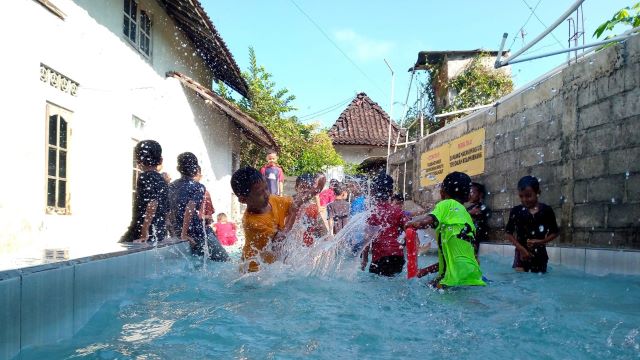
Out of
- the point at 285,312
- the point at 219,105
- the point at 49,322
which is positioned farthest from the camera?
the point at 219,105

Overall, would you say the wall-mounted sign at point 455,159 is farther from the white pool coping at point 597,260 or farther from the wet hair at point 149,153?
the wet hair at point 149,153

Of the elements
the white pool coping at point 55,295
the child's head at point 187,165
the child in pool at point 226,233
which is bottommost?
the child in pool at point 226,233

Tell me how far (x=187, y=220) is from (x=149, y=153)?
0.91 metres

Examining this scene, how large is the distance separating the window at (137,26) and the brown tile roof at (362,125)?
18760 millimetres

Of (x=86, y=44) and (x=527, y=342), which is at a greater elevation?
(x=86, y=44)

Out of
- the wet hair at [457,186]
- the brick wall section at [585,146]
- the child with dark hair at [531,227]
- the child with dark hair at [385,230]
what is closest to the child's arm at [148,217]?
the child with dark hair at [385,230]

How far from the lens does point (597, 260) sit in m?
6.57

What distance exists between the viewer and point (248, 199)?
452 centimetres

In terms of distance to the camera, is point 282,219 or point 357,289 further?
point 357,289

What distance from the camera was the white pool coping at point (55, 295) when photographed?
254 cm

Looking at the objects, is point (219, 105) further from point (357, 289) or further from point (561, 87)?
point (357, 289)

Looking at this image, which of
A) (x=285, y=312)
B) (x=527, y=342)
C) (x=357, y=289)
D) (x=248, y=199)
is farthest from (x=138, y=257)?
(x=527, y=342)

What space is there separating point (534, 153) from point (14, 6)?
7.15m

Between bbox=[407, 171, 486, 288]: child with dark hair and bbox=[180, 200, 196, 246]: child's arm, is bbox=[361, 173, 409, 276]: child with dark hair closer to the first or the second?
bbox=[407, 171, 486, 288]: child with dark hair
